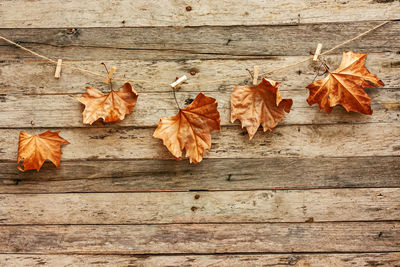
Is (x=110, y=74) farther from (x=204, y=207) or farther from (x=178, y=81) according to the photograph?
(x=204, y=207)

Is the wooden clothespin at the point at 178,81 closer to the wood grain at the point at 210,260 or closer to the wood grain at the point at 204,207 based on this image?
the wood grain at the point at 204,207

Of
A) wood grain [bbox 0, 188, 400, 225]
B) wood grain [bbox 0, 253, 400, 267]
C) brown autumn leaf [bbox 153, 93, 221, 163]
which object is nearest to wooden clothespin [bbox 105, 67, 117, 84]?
brown autumn leaf [bbox 153, 93, 221, 163]

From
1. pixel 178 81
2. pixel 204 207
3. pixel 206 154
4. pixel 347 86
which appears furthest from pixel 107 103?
pixel 347 86

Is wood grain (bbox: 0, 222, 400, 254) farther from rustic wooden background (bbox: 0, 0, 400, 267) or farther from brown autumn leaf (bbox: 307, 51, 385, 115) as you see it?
brown autumn leaf (bbox: 307, 51, 385, 115)

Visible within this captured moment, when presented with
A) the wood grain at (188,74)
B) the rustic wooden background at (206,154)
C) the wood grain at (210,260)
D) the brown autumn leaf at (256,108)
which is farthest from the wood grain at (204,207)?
the wood grain at (188,74)

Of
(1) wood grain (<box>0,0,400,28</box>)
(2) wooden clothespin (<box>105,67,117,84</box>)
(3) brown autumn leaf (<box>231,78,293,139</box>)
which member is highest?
(1) wood grain (<box>0,0,400,28</box>)

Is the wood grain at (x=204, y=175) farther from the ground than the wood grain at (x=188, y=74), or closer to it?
closer to it
